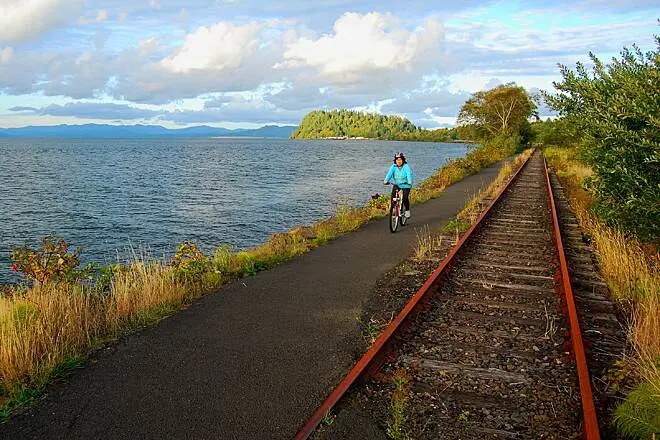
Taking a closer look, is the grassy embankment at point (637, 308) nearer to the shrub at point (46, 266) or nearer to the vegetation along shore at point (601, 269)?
the vegetation along shore at point (601, 269)

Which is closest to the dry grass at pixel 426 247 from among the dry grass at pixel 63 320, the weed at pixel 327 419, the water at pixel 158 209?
the dry grass at pixel 63 320

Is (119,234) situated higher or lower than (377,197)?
lower

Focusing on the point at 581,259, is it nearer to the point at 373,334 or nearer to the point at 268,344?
the point at 373,334

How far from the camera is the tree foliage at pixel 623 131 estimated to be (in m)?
7.24

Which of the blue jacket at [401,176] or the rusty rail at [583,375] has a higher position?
the blue jacket at [401,176]

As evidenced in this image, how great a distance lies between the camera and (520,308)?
23.0 ft

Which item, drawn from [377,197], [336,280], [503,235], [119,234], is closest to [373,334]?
[336,280]

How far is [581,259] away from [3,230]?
858 inches

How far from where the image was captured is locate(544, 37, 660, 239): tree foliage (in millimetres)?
7242

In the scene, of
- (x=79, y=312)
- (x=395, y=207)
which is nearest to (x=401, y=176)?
(x=395, y=207)

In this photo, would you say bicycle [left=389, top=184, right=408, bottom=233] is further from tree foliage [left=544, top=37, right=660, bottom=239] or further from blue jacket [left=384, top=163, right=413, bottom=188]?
tree foliage [left=544, top=37, right=660, bottom=239]

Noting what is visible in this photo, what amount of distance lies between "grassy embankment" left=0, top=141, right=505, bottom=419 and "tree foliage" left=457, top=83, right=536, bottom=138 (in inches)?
2589

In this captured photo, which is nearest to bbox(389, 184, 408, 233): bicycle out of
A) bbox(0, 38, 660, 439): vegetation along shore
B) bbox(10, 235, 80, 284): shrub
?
bbox(0, 38, 660, 439): vegetation along shore

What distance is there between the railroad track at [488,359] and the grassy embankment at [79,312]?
2.96 meters
